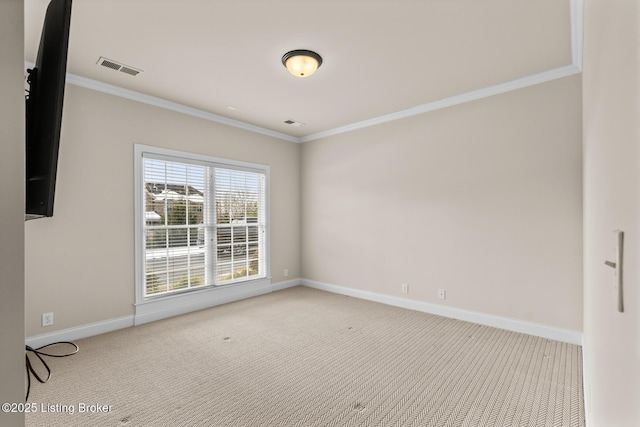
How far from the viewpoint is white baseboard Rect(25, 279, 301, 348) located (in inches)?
123

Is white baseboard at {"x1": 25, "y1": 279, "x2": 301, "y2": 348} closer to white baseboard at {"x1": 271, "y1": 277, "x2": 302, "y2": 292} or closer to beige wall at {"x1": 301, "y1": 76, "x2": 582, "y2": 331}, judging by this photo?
white baseboard at {"x1": 271, "y1": 277, "x2": 302, "y2": 292}

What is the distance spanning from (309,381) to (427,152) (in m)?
3.14

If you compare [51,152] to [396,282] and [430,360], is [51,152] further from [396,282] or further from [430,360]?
[396,282]

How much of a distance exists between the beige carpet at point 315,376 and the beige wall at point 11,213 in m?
1.58

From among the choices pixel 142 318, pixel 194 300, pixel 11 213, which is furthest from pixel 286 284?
pixel 11 213

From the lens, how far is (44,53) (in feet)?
3.88

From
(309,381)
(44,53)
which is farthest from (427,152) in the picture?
(44,53)

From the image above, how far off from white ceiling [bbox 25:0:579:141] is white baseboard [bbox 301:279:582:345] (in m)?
2.67

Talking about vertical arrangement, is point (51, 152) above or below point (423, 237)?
above

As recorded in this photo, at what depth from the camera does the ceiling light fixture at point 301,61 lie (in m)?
2.79

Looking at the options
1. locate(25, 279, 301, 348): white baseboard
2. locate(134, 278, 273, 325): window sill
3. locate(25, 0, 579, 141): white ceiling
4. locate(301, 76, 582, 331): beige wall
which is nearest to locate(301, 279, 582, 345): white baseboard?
locate(301, 76, 582, 331): beige wall

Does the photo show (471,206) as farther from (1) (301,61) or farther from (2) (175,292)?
(2) (175,292)

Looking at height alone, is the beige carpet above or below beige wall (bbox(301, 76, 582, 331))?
below

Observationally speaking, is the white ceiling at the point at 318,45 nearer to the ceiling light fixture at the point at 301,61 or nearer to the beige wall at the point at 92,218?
the ceiling light fixture at the point at 301,61
